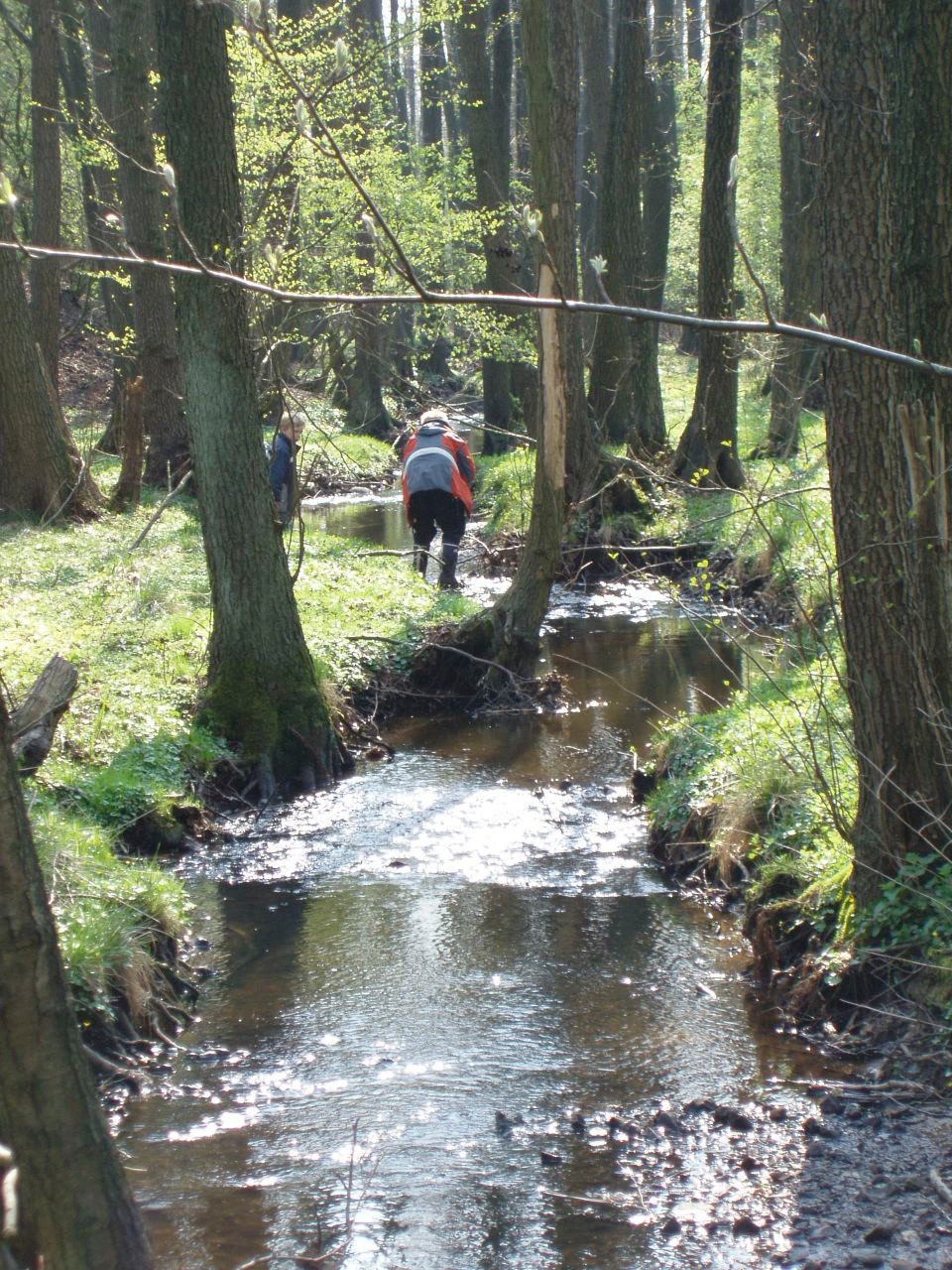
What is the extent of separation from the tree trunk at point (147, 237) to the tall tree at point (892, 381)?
12830 millimetres

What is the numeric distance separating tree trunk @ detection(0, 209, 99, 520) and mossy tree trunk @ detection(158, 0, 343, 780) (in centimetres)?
667

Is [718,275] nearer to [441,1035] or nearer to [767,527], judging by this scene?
[767,527]

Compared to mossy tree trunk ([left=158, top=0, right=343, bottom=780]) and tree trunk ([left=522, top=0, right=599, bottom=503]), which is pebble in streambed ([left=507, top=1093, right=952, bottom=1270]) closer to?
mossy tree trunk ([left=158, top=0, right=343, bottom=780])

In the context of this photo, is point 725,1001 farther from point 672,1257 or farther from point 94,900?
point 94,900

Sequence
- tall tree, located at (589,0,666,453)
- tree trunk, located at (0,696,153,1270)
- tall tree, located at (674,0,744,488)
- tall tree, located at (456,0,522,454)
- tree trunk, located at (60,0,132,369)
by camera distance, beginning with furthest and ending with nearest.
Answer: tall tree, located at (456,0,522,454) < tree trunk, located at (60,0,132,369) < tall tree, located at (589,0,666,453) < tall tree, located at (674,0,744,488) < tree trunk, located at (0,696,153,1270)

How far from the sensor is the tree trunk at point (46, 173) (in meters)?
18.5

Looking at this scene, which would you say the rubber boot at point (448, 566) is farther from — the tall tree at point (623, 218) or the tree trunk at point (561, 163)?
the tall tree at point (623, 218)

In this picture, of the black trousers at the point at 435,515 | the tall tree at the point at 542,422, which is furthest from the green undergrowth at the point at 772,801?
the black trousers at the point at 435,515

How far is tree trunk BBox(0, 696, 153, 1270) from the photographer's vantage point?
2703 mm

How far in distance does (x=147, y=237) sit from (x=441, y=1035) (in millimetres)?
14701

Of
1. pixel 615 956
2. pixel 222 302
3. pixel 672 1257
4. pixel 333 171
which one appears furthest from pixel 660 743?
pixel 333 171

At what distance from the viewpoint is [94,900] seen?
589 cm

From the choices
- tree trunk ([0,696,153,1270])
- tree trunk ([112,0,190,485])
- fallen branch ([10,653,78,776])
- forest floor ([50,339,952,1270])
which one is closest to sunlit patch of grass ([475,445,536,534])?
tree trunk ([112,0,190,485])

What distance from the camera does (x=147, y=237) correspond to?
17578 mm
